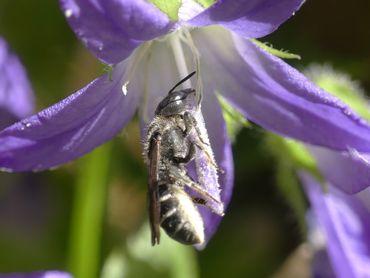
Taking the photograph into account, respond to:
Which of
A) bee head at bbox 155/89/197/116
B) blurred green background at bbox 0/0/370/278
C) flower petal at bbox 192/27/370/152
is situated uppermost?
bee head at bbox 155/89/197/116

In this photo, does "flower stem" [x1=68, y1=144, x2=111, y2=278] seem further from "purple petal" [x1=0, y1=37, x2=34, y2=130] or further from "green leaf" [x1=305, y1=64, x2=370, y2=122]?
"green leaf" [x1=305, y1=64, x2=370, y2=122]

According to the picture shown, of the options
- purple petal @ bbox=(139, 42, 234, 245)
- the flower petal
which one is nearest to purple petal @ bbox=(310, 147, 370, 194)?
the flower petal

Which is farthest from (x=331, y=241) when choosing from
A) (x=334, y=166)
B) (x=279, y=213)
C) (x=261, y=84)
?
(x=279, y=213)

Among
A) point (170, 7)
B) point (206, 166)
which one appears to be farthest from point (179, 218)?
point (170, 7)

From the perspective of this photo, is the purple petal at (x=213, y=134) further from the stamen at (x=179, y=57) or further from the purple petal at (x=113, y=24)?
the purple petal at (x=113, y=24)

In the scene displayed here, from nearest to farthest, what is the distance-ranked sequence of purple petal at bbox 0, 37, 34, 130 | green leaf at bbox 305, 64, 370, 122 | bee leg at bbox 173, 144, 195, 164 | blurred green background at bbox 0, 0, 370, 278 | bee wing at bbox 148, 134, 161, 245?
bee wing at bbox 148, 134, 161, 245 → bee leg at bbox 173, 144, 195, 164 → green leaf at bbox 305, 64, 370, 122 → purple petal at bbox 0, 37, 34, 130 → blurred green background at bbox 0, 0, 370, 278
